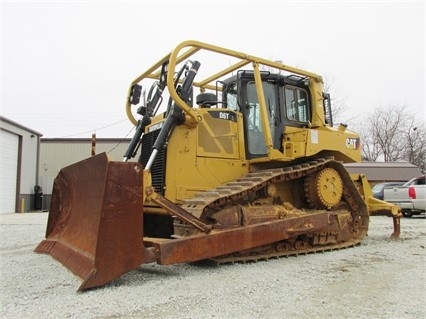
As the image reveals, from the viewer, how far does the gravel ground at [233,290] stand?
3.69 metres

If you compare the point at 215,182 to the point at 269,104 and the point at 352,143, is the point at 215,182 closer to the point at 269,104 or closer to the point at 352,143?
the point at 269,104

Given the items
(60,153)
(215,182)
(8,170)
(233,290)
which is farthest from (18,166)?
(233,290)

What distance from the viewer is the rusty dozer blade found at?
4.37 meters

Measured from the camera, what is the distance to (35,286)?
455 centimetres

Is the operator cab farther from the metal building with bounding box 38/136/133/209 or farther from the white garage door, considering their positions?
the metal building with bounding box 38/136/133/209

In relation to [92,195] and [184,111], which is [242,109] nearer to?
[184,111]

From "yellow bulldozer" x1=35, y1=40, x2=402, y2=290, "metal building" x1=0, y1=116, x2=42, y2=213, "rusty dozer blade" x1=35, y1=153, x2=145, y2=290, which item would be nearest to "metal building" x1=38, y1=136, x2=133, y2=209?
"metal building" x1=0, y1=116, x2=42, y2=213

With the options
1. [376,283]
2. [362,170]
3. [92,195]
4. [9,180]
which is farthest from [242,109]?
[362,170]

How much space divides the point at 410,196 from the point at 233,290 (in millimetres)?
12579

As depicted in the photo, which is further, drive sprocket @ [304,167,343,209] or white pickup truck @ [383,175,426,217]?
white pickup truck @ [383,175,426,217]

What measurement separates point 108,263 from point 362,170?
33.6 metres

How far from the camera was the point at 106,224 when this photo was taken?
4406 mm

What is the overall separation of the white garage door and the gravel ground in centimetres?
1630

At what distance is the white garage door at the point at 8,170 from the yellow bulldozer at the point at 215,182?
53.0ft
